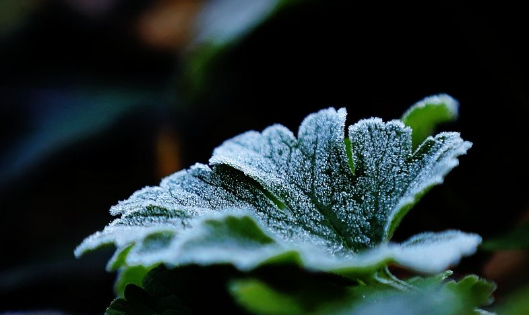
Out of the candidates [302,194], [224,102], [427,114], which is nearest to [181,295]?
[302,194]

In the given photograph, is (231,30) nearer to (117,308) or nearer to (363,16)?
(363,16)

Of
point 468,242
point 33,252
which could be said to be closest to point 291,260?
point 468,242

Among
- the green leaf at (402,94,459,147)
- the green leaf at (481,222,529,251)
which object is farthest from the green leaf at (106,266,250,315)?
the green leaf at (481,222,529,251)

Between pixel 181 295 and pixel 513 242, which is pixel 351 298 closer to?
pixel 181 295

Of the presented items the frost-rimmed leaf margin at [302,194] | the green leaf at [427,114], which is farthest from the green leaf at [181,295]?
the green leaf at [427,114]

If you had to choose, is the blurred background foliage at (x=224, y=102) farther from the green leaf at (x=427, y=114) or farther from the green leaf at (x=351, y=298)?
the green leaf at (x=351, y=298)
